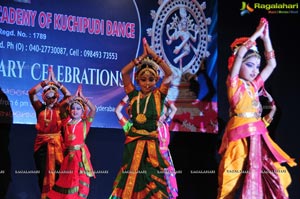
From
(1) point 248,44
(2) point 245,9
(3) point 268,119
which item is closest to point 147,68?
(1) point 248,44

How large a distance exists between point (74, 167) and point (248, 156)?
4.98 feet

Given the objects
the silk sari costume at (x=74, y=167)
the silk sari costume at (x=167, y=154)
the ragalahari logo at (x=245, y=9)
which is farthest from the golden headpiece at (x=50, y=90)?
the ragalahari logo at (x=245, y=9)

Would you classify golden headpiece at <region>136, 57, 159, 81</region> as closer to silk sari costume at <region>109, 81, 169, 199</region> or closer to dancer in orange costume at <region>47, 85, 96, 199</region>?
silk sari costume at <region>109, 81, 169, 199</region>

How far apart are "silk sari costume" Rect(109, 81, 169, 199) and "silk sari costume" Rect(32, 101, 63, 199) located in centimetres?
58

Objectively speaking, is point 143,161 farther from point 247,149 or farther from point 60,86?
point 60,86

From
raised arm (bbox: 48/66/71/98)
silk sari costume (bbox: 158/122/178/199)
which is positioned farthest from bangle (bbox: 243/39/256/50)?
raised arm (bbox: 48/66/71/98)

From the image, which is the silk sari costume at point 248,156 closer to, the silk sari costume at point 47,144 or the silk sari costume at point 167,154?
the silk sari costume at point 167,154

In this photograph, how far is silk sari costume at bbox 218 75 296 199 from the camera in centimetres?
507

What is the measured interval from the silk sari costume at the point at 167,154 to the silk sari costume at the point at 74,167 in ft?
2.20

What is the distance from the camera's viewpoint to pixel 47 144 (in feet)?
16.9

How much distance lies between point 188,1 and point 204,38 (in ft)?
1.35

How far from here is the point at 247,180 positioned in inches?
200

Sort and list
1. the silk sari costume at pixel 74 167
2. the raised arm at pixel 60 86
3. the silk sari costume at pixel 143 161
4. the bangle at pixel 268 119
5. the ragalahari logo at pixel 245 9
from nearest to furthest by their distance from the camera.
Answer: the silk sari costume at pixel 143 161 → the silk sari costume at pixel 74 167 → the raised arm at pixel 60 86 → the bangle at pixel 268 119 → the ragalahari logo at pixel 245 9

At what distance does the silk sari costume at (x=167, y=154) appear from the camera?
533cm
